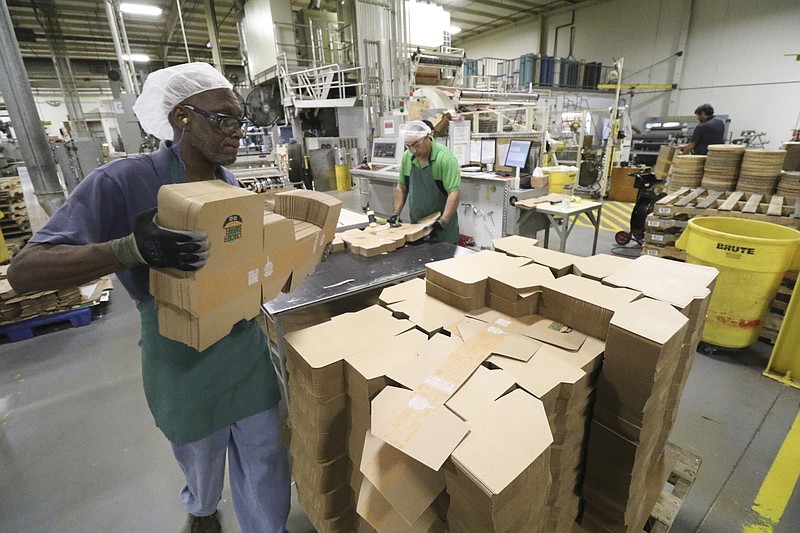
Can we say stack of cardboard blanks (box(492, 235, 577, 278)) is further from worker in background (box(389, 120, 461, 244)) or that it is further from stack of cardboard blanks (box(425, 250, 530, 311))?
worker in background (box(389, 120, 461, 244))

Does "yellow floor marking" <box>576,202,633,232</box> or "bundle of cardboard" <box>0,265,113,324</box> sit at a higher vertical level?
"bundle of cardboard" <box>0,265,113,324</box>

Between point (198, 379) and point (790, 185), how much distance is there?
16.6 feet

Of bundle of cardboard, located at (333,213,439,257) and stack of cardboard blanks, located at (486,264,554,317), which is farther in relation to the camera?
bundle of cardboard, located at (333,213,439,257)

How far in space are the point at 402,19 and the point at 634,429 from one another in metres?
8.52

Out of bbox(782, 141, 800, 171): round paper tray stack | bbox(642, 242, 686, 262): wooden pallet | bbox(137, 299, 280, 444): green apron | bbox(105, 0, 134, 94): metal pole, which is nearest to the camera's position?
bbox(137, 299, 280, 444): green apron

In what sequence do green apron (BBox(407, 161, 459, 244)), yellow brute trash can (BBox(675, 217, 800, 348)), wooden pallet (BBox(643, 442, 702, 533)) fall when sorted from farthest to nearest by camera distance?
green apron (BBox(407, 161, 459, 244)) < yellow brute trash can (BBox(675, 217, 800, 348)) < wooden pallet (BBox(643, 442, 702, 533))

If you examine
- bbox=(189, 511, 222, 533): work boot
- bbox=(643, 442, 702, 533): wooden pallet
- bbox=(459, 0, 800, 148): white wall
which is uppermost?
bbox=(459, 0, 800, 148): white wall

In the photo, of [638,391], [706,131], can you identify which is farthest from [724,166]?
[638,391]

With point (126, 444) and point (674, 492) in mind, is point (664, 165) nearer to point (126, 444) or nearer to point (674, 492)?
point (674, 492)

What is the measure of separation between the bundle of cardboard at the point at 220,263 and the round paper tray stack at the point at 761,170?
4655 millimetres

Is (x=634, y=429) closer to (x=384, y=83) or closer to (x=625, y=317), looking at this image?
(x=625, y=317)

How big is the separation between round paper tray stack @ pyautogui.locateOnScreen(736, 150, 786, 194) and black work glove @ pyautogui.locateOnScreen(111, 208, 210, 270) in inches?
198

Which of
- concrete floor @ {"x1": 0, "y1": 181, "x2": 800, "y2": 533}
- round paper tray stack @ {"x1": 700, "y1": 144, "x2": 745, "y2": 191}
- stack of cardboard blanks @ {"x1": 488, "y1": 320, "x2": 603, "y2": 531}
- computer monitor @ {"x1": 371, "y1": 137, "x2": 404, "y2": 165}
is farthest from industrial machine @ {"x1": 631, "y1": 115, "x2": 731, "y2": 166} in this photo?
stack of cardboard blanks @ {"x1": 488, "y1": 320, "x2": 603, "y2": 531}

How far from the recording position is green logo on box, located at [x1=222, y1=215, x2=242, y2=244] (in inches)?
43.8
